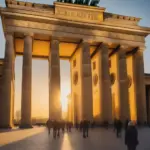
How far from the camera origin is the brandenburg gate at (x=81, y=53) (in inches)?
1654

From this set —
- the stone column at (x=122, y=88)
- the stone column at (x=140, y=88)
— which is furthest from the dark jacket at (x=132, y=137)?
the stone column at (x=140, y=88)

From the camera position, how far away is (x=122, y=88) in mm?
48031

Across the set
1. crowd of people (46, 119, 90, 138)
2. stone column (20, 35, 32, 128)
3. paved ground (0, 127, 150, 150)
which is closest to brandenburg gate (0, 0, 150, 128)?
stone column (20, 35, 32, 128)

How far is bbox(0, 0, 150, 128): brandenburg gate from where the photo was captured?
138ft

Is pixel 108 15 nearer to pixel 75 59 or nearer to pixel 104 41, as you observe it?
Result: pixel 104 41

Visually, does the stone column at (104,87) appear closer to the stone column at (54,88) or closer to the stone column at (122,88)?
the stone column at (122,88)

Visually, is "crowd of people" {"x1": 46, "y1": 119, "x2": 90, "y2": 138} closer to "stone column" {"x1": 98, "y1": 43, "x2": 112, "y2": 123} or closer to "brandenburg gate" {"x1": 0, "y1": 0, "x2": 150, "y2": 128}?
"brandenburg gate" {"x1": 0, "y1": 0, "x2": 150, "y2": 128}

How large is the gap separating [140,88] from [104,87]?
Result: 8.50 meters

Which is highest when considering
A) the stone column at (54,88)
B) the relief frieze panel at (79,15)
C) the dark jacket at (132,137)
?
the relief frieze panel at (79,15)

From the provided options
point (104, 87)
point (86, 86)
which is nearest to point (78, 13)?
point (86, 86)

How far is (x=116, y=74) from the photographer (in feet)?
169

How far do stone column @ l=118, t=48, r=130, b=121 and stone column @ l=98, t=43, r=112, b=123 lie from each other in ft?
8.36

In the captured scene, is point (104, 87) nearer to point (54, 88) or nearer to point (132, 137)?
point (54, 88)

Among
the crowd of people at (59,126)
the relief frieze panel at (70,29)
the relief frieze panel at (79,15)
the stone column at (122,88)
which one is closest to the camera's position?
the crowd of people at (59,126)
